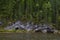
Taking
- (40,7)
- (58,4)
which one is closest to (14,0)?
(40,7)

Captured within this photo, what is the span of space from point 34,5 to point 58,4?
338cm

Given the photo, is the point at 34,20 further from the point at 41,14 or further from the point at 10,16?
the point at 10,16

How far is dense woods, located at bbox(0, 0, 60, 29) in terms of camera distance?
80.1 feet

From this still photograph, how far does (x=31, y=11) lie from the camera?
26312 millimetres

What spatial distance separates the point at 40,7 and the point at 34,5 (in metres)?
1.01

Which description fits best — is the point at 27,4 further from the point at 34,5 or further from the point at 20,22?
the point at 20,22

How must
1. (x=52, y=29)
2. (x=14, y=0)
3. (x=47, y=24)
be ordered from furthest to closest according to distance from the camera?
(x=14, y=0), (x=47, y=24), (x=52, y=29)

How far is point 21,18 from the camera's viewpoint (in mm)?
25812

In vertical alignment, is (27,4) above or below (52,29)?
above

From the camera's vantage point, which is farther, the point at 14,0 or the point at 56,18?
the point at 14,0

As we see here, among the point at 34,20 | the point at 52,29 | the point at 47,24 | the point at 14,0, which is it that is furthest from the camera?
the point at 14,0

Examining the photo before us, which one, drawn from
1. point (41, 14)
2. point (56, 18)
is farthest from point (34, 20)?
point (56, 18)

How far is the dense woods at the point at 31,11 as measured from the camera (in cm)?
2442

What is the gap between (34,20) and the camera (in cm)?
2480
